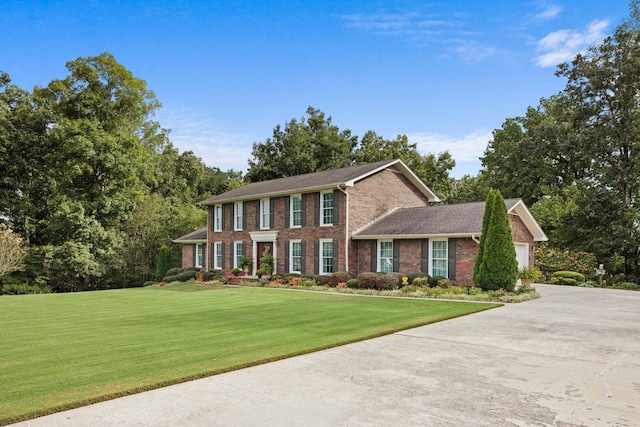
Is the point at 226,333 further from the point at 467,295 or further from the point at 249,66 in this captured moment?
the point at 249,66

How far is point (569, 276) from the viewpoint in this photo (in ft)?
78.8

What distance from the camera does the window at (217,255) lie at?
28469mm

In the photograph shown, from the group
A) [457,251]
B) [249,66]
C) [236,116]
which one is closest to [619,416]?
→ [457,251]

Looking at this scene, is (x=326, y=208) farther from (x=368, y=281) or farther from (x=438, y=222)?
(x=438, y=222)

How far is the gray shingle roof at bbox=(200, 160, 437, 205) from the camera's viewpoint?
22312mm

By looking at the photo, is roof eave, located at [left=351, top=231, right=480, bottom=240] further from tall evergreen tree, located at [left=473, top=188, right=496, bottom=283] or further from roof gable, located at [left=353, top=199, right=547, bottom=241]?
tall evergreen tree, located at [left=473, top=188, right=496, bottom=283]

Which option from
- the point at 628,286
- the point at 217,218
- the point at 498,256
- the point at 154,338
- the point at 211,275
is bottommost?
the point at 628,286

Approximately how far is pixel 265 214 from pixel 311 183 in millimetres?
3660

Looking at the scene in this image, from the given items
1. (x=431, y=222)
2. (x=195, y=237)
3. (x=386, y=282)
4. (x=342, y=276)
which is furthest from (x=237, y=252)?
(x=431, y=222)

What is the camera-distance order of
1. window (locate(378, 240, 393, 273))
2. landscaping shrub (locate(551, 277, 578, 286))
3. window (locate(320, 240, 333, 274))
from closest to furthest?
window (locate(378, 240, 393, 273)), window (locate(320, 240, 333, 274)), landscaping shrub (locate(551, 277, 578, 286))

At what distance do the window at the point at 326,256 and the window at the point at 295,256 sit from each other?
5.02 ft

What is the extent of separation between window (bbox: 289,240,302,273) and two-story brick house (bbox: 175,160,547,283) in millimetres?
54

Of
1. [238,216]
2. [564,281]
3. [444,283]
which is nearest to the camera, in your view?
[444,283]

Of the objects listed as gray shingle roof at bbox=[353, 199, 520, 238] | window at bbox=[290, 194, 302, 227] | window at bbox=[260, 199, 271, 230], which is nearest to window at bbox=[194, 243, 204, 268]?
window at bbox=[260, 199, 271, 230]
